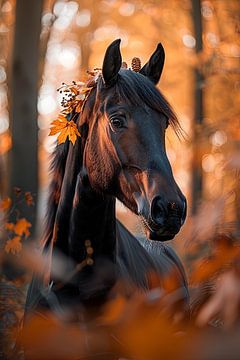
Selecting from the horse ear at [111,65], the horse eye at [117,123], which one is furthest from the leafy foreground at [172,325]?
the horse ear at [111,65]

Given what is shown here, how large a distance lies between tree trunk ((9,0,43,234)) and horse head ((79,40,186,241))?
3.60 m

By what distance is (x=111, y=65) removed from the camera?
380 cm

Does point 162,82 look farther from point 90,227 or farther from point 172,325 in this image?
point 172,325

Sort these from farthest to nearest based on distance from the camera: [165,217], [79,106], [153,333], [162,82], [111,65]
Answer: [162,82], [79,106], [111,65], [165,217], [153,333]

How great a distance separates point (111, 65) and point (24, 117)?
3861mm

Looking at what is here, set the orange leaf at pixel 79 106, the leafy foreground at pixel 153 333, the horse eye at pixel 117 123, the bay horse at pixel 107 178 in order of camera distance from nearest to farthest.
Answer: the leafy foreground at pixel 153 333 < the bay horse at pixel 107 178 < the horse eye at pixel 117 123 < the orange leaf at pixel 79 106

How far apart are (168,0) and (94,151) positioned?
48.0ft

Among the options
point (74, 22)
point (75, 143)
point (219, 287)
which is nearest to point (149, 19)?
point (74, 22)

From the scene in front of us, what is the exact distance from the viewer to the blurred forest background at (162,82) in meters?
2.25

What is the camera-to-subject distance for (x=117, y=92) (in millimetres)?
3711

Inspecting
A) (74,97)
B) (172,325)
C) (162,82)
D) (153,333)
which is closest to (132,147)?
(74,97)

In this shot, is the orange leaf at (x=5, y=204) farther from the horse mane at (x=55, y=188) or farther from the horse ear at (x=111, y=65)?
the horse ear at (x=111, y=65)

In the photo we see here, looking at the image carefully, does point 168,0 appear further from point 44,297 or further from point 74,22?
point 44,297

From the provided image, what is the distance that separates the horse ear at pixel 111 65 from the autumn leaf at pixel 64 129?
0.37 meters
